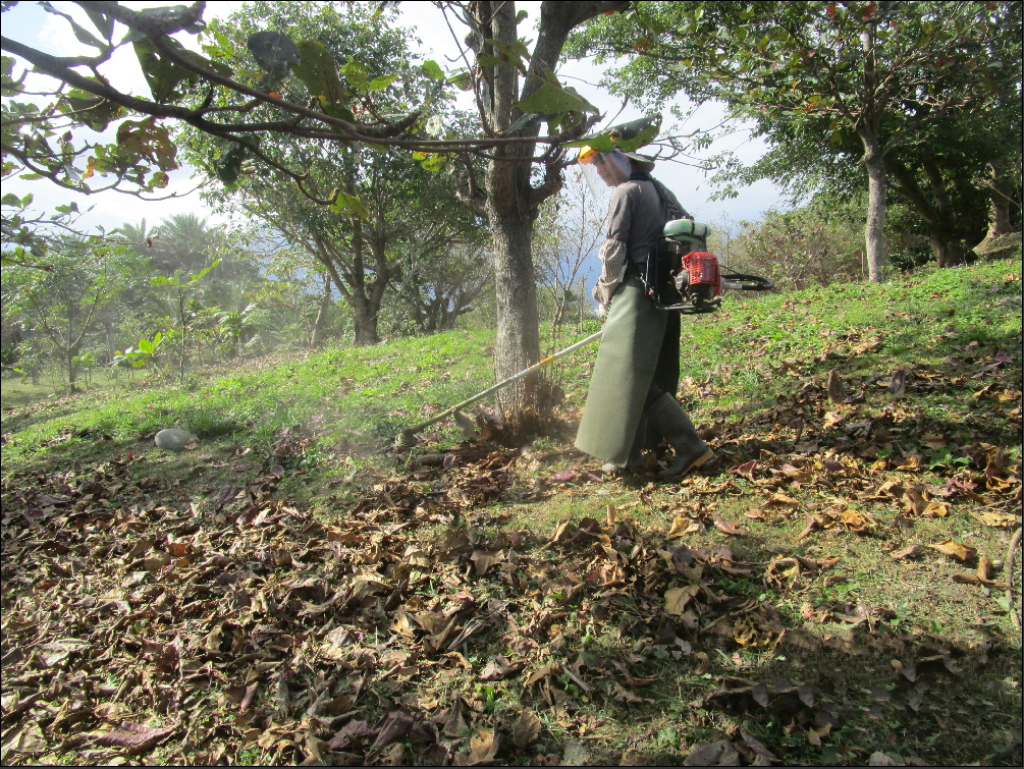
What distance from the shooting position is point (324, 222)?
13.8m

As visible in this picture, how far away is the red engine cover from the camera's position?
9.78ft

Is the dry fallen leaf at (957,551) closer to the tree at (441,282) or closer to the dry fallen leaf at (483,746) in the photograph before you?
the dry fallen leaf at (483,746)

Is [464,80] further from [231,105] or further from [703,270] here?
[703,270]

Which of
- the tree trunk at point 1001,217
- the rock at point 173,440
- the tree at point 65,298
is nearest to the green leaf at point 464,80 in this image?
the rock at point 173,440

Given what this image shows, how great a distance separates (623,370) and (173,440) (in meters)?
4.16

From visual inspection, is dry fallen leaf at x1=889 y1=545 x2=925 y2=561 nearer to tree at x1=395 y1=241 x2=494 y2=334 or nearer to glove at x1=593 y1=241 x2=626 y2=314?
glove at x1=593 y1=241 x2=626 y2=314

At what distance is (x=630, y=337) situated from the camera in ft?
11.1

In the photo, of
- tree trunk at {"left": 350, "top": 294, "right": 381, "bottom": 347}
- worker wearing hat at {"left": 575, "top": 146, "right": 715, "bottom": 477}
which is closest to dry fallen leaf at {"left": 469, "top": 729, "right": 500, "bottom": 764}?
worker wearing hat at {"left": 575, "top": 146, "right": 715, "bottom": 477}

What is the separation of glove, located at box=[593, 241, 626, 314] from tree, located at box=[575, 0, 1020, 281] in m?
2.56

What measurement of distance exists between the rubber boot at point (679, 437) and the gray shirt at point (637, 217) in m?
0.90

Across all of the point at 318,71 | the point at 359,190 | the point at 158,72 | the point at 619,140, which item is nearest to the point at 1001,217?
the point at 359,190

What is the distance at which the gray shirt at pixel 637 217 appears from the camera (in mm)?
3363

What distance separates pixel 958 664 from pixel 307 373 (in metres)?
8.37

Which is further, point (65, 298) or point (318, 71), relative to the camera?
point (65, 298)
